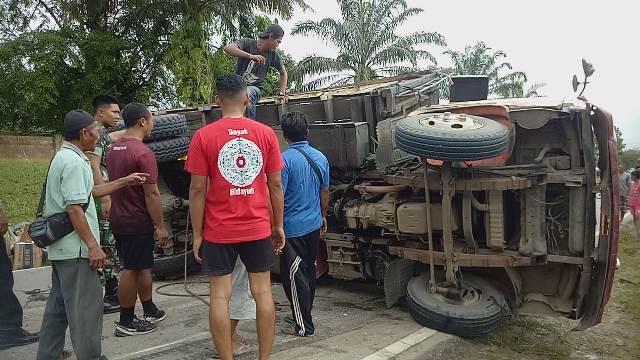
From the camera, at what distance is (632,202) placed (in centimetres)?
1166

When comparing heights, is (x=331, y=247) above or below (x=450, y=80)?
below

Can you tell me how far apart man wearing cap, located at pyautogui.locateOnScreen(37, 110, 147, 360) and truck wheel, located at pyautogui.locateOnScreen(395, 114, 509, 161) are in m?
2.30

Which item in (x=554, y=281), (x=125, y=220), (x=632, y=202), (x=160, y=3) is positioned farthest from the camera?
(x=160, y=3)

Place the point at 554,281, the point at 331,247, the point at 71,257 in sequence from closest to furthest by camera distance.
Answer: the point at 71,257
the point at 554,281
the point at 331,247

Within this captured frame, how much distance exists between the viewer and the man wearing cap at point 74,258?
315 centimetres

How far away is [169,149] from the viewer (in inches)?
219

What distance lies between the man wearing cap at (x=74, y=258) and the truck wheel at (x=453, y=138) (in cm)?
230

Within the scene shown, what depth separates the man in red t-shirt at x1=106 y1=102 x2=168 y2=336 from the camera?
13.1 ft

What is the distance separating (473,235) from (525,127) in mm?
987

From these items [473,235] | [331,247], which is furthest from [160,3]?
[473,235]

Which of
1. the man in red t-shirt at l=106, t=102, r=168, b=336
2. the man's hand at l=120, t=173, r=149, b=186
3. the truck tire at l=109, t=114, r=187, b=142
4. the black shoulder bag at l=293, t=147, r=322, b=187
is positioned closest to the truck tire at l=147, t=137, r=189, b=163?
the truck tire at l=109, t=114, r=187, b=142

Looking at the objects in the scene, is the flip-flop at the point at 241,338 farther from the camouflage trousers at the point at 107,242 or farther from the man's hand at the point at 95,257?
the camouflage trousers at the point at 107,242

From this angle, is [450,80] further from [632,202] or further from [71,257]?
[632,202]

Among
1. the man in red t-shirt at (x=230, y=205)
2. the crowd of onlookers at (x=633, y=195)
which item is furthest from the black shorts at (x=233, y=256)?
the crowd of onlookers at (x=633, y=195)
